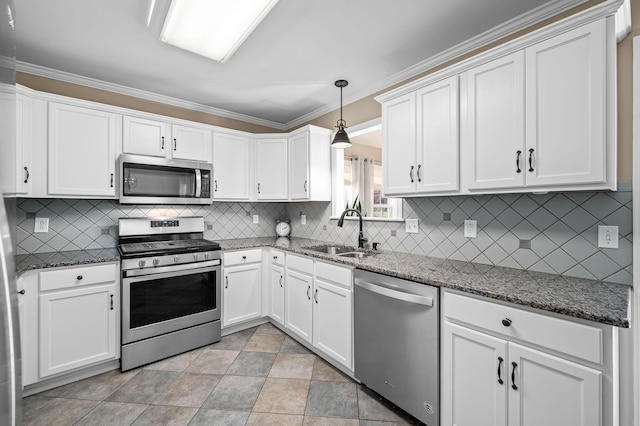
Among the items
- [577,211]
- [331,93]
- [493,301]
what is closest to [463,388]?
[493,301]

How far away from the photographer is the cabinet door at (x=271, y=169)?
11.5 ft

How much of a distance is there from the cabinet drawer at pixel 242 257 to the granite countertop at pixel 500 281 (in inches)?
36.3

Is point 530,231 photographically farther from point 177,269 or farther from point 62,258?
point 62,258

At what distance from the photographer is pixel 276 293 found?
3.08 m

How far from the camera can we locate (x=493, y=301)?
1388mm

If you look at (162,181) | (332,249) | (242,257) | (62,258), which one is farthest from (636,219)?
(62,258)

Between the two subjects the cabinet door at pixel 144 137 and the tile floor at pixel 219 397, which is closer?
the tile floor at pixel 219 397

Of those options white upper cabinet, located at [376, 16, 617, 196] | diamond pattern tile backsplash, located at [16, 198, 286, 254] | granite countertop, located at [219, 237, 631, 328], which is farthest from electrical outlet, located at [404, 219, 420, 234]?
diamond pattern tile backsplash, located at [16, 198, 286, 254]

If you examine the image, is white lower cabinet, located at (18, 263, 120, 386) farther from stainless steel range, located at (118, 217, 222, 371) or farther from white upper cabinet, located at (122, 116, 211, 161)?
white upper cabinet, located at (122, 116, 211, 161)

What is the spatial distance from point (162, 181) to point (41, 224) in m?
1.03

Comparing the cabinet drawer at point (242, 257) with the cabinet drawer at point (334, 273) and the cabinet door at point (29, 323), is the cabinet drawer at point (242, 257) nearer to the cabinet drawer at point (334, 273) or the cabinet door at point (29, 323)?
the cabinet drawer at point (334, 273)

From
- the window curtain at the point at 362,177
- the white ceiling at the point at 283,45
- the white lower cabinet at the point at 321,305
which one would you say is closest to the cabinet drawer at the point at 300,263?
the white lower cabinet at the point at 321,305

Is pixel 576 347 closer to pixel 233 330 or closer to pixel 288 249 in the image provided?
pixel 288 249

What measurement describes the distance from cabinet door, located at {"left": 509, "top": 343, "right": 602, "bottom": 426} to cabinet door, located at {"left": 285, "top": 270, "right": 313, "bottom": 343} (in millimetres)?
1595
